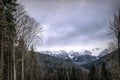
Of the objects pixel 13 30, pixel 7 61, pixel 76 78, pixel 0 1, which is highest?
pixel 0 1

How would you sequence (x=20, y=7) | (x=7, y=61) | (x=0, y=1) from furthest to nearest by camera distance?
(x=7, y=61) → (x=20, y=7) → (x=0, y=1)

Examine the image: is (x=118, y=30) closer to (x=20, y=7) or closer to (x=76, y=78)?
(x=20, y=7)

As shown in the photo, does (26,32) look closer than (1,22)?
No

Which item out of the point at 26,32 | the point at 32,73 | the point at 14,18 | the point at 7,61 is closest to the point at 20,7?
the point at 14,18

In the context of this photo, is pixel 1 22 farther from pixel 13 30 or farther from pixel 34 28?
pixel 34 28

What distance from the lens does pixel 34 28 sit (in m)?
39.3

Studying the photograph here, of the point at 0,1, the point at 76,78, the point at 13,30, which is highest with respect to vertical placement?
the point at 0,1

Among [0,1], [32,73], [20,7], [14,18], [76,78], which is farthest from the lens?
[76,78]

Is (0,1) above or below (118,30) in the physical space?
above

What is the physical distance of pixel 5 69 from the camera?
54.2 metres

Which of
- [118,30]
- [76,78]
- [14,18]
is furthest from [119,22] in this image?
[76,78]

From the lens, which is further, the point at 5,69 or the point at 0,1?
the point at 5,69

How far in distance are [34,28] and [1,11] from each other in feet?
38.9

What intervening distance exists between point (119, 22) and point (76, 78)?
261 feet
